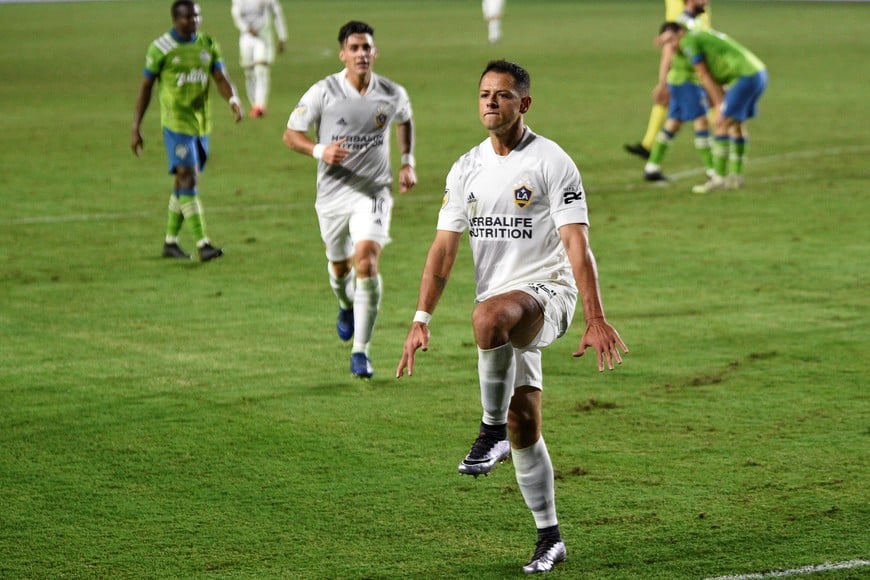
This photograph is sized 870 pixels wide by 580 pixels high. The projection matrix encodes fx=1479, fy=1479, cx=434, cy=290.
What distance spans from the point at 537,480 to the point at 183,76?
8103 mm

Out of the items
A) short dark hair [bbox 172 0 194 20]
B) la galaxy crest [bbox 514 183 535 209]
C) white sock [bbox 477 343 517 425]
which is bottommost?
white sock [bbox 477 343 517 425]

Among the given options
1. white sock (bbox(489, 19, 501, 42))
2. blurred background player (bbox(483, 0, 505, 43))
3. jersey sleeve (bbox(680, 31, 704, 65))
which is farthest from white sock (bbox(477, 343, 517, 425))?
white sock (bbox(489, 19, 501, 42))

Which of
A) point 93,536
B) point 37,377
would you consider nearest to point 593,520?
point 93,536

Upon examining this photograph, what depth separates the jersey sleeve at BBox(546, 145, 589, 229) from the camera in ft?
20.3

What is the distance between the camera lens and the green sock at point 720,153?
17156 mm

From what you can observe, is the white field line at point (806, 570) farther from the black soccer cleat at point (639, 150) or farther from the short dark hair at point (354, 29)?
the black soccer cleat at point (639, 150)

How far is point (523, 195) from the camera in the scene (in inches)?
249

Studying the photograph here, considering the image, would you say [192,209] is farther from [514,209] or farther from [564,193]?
[564,193]

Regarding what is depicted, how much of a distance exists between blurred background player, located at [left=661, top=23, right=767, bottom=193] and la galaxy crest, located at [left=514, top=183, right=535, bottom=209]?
10.8m

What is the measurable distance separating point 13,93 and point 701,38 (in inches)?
669

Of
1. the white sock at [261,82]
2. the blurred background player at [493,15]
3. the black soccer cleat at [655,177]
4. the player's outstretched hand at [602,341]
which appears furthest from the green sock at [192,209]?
the blurred background player at [493,15]

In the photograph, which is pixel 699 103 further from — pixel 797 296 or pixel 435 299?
pixel 435 299

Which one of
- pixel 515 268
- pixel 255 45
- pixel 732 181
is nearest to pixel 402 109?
pixel 515 268

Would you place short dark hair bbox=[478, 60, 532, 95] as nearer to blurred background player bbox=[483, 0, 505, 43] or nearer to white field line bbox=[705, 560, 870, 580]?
white field line bbox=[705, 560, 870, 580]
